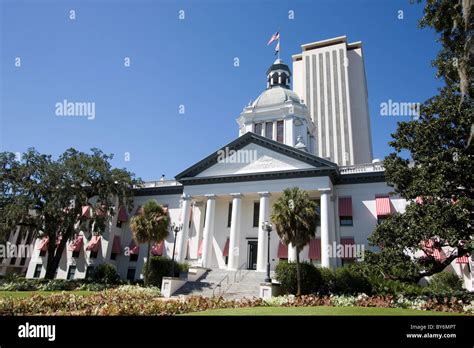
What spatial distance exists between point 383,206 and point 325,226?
565 centimetres

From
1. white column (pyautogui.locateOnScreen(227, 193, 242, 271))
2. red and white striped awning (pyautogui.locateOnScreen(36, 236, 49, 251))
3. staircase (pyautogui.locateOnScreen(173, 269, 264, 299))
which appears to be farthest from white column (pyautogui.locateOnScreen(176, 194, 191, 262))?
red and white striped awning (pyautogui.locateOnScreen(36, 236, 49, 251))

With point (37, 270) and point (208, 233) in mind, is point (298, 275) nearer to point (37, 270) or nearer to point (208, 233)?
point (208, 233)

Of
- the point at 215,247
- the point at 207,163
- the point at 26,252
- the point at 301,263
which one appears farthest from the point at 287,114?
the point at 26,252

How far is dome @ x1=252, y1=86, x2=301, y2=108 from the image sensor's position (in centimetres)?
4075

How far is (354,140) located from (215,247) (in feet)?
178

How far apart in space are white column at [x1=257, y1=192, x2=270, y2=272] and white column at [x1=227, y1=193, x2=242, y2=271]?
2195 millimetres

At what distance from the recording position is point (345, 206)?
2867 centimetres

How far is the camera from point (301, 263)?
22109 mm

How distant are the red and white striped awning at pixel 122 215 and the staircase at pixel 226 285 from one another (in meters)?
14.1

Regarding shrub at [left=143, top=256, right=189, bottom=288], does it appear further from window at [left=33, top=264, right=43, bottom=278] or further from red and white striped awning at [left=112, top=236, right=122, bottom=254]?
window at [left=33, top=264, right=43, bottom=278]

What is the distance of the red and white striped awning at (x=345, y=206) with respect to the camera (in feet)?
92.9

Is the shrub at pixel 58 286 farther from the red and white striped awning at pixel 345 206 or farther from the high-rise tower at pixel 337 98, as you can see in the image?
the high-rise tower at pixel 337 98

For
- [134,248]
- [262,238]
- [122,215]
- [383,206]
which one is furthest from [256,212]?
[122,215]
